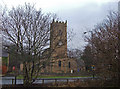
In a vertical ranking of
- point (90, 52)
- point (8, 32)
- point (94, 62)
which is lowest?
point (94, 62)

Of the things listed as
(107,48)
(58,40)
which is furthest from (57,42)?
(107,48)

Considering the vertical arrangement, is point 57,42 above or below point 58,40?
below

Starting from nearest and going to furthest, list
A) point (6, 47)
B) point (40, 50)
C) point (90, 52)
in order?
point (6, 47) → point (40, 50) → point (90, 52)

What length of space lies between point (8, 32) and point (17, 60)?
7.05ft

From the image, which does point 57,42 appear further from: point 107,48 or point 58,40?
point 107,48

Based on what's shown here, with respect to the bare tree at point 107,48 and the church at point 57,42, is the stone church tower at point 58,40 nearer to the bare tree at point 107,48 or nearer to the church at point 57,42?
the church at point 57,42

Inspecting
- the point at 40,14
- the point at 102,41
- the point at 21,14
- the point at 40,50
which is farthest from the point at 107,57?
the point at 21,14

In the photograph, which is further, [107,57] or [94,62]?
[94,62]

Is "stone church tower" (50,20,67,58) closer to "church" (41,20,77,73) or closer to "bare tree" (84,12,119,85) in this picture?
"church" (41,20,77,73)

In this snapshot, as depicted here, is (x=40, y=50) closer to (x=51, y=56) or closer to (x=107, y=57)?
(x=51, y=56)

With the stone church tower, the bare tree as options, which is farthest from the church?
the bare tree

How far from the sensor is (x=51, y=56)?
12914mm

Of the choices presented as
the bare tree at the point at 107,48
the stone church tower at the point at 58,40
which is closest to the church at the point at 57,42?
the stone church tower at the point at 58,40

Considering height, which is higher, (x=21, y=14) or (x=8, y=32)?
(x=21, y=14)
